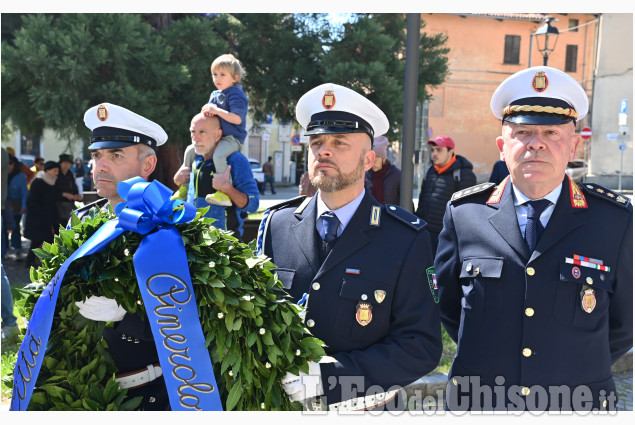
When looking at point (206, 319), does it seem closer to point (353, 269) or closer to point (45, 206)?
point (353, 269)

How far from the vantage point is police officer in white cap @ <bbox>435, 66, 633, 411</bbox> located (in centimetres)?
236

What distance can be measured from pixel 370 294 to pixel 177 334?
0.74 m

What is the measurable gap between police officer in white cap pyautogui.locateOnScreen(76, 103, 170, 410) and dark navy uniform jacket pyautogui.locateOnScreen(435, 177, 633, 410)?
121 cm

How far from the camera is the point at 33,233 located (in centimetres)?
895

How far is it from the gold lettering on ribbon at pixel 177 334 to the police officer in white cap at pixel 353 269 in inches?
14.7

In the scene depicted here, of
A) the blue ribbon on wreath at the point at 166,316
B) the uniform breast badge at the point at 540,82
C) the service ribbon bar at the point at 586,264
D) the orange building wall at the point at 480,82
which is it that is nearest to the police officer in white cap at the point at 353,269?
the blue ribbon on wreath at the point at 166,316

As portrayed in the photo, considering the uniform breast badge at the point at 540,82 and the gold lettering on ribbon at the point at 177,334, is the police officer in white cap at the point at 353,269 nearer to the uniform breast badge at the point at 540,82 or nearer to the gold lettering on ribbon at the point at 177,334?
the gold lettering on ribbon at the point at 177,334

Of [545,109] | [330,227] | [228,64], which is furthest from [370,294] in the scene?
[228,64]

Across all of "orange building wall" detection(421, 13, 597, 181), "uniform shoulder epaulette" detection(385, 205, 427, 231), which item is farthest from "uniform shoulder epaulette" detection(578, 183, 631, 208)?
"orange building wall" detection(421, 13, 597, 181)

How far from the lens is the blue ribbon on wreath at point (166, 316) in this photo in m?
1.90

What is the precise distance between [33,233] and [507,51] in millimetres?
32772

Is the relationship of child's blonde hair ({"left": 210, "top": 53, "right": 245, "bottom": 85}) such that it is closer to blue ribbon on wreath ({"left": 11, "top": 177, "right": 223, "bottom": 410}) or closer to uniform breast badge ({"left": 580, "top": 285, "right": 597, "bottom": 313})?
blue ribbon on wreath ({"left": 11, "top": 177, "right": 223, "bottom": 410})
